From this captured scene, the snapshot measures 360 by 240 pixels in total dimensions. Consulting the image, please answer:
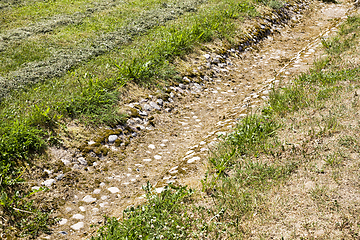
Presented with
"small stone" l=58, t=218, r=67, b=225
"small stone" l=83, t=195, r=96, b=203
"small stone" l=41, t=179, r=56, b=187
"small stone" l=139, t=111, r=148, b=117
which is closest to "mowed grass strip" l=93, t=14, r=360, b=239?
"small stone" l=58, t=218, r=67, b=225

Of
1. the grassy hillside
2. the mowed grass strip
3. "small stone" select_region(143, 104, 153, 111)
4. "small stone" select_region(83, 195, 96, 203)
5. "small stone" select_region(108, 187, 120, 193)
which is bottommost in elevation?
"small stone" select_region(108, 187, 120, 193)

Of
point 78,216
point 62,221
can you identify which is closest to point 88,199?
point 78,216

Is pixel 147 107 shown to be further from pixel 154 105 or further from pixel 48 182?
pixel 48 182

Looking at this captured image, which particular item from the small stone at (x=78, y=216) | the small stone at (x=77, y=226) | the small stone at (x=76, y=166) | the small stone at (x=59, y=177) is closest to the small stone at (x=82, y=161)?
the small stone at (x=76, y=166)

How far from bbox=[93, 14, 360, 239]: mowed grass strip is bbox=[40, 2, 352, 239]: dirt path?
64 centimetres

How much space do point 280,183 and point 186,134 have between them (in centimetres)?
350

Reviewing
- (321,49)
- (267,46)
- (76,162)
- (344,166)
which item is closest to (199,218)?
(344,166)

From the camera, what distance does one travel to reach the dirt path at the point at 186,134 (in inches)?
199

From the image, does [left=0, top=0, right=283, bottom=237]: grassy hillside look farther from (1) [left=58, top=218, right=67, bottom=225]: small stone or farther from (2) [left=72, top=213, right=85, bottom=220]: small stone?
(2) [left=72, top=213, right=85, bottom=220]: small stone

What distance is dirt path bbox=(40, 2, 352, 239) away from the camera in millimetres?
5047

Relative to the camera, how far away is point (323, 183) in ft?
12.6

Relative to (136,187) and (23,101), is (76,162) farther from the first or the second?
(23,101)

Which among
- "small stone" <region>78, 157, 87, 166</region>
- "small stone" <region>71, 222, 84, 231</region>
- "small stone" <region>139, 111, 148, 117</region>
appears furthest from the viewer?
"small stone" <region>139, 111, 148, 117</region>

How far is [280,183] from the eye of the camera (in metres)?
4.07
